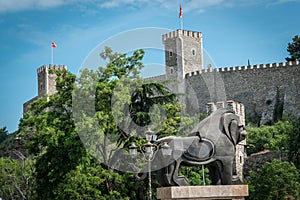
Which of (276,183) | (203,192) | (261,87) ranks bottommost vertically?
(276,183)

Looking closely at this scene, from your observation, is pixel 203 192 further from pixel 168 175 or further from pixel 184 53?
pixel 184 53

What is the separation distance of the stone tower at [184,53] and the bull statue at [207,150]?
112 feet

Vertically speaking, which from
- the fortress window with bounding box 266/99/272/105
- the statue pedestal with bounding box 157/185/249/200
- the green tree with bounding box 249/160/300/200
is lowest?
the green tree with bounding box 249/160/300/200

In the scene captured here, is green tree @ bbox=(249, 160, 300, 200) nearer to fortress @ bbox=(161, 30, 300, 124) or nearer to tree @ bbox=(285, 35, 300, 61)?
fortress @ bbox=(161, 30, 300, 124)

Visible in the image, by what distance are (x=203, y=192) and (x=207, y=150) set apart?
0.81 metres

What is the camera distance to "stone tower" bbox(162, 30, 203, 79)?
154 ft

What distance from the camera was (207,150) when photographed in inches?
451

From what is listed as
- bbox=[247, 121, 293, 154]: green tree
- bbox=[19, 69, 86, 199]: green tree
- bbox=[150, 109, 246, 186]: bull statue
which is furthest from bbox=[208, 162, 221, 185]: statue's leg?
bbox=[247, 121, 293, 154]: green tree

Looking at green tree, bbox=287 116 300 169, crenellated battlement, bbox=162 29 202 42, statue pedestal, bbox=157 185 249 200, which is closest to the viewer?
statue pedestal, bbox=157 185 249 200

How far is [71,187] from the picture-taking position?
62.2 ft

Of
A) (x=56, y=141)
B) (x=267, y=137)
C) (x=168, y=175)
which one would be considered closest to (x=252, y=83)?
(x=267, y=137)

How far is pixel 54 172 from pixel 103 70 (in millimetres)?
3838

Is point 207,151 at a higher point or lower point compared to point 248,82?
lower

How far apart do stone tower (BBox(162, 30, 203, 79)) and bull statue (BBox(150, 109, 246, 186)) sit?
1344 inches
